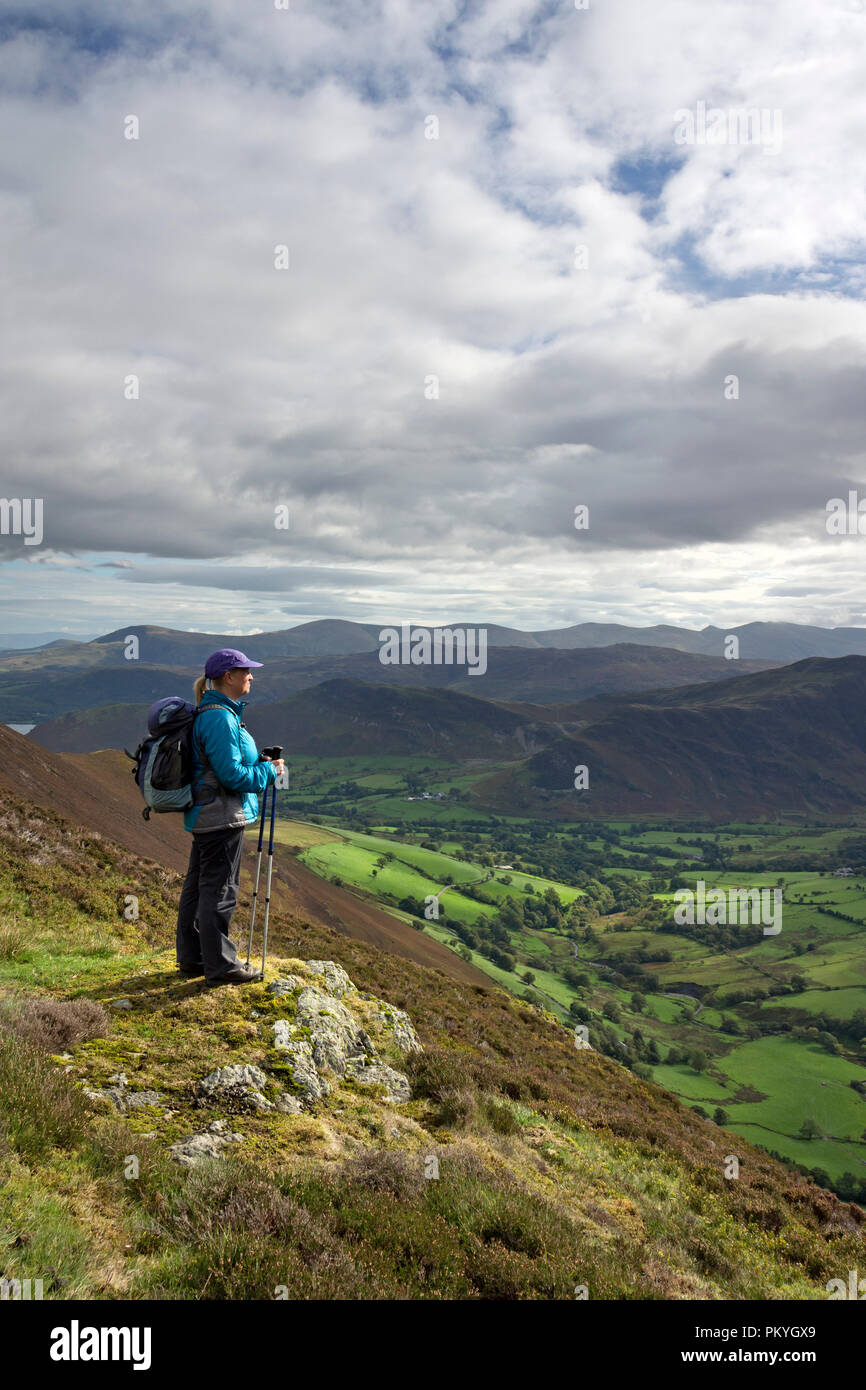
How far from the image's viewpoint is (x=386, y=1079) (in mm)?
9000

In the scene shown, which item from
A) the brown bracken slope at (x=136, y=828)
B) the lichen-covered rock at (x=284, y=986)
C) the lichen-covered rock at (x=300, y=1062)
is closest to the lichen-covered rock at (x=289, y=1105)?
the lichen-covered rock at (x=300, y=1062)

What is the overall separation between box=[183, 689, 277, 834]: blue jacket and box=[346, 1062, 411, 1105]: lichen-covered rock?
3.81 meters

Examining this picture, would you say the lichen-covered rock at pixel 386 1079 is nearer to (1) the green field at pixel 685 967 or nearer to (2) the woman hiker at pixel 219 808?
(2) the woman hiker at pixel 219 808

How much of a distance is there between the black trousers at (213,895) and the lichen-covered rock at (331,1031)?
1260 mm

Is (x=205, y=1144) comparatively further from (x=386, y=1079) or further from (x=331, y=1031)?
(x=386, y=1079)

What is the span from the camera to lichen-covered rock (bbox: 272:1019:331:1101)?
24.9ft

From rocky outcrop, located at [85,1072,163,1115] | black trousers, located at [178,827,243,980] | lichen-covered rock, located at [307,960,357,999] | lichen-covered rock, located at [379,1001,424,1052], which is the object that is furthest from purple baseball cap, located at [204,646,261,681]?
lichen-covered rock, located at [379,1001,424,1052]

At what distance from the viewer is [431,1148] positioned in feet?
24.2

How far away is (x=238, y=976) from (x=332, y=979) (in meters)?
2.34

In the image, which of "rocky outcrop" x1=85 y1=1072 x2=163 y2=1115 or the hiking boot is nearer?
"rocky outcrop" x1=85 y1=1072 x2=163 y2=1115

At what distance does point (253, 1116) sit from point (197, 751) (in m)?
3.95

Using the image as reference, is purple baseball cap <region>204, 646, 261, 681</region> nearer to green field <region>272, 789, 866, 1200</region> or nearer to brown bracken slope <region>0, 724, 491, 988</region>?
brown bracken slope <region>0, 724, 491, 988</region>
